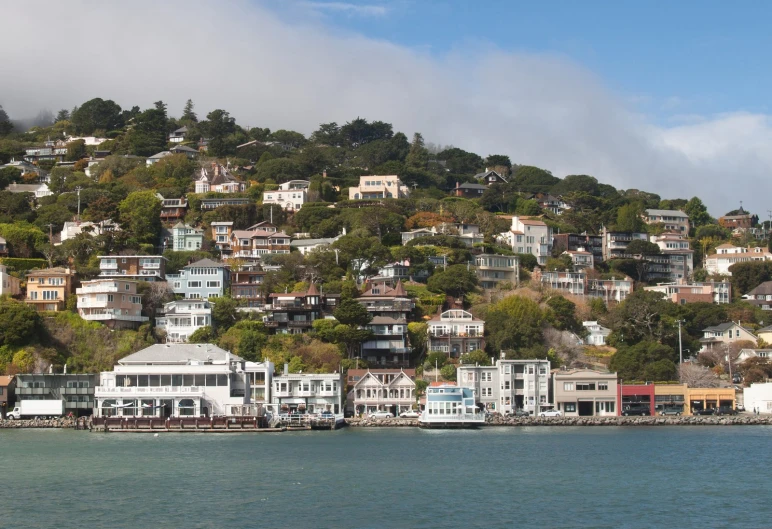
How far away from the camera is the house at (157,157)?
139 meters

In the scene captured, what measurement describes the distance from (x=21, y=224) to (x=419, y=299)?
129 feet

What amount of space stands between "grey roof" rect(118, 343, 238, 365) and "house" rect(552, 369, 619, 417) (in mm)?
22835

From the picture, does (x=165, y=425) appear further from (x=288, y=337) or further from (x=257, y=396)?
(x=288, y=337)

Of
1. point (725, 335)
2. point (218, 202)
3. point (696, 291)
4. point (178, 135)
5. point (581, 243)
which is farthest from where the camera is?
point (178, 135)

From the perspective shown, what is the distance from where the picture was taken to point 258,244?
10644 cm

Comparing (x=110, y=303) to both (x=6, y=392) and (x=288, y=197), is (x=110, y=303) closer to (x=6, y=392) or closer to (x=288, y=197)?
(x=6, y=392)

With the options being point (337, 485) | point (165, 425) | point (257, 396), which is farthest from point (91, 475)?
point (257, 396)

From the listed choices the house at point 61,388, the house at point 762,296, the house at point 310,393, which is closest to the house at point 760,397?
the house at point 762,296

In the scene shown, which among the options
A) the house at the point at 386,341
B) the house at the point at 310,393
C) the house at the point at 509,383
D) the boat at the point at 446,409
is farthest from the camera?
the house at the point at 386,341

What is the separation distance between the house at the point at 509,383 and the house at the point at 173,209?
45.5 metres

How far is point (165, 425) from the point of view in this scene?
73.0m

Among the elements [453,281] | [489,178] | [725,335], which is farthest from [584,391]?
[489,178]

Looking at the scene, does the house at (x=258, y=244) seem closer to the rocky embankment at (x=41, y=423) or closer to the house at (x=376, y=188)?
the house at (x=376, y=188)

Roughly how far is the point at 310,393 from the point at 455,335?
13897 mm
